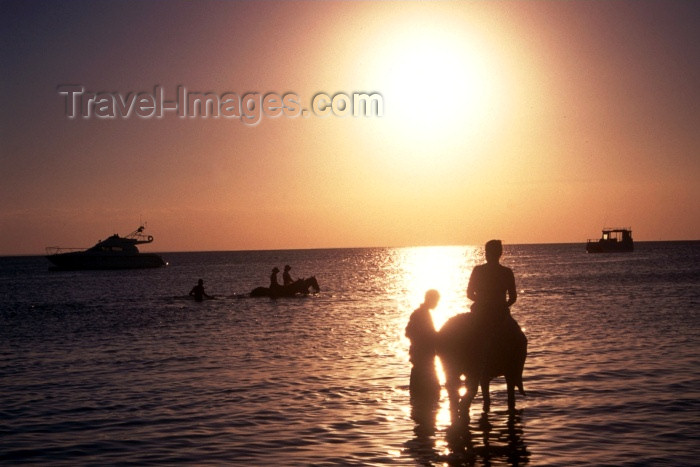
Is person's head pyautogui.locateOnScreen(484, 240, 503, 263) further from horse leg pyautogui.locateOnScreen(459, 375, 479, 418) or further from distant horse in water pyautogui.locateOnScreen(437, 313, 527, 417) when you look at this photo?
horse leg pyautogui.locateOnScreen(459, 375, 479, 418)

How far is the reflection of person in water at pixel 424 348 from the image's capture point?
13.5 m

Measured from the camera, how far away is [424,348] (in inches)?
549

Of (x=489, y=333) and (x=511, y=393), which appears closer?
(x=489, y=333)

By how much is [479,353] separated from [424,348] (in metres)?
2.08

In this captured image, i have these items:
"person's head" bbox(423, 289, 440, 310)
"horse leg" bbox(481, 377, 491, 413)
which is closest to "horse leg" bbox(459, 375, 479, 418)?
"horse leg" bbox(481, 377, 491, 413)

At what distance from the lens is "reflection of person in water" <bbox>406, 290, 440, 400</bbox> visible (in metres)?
13.5

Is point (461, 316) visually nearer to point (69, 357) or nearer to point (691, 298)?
point (69, 357)

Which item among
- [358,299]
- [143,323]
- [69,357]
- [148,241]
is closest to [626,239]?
[148,241]

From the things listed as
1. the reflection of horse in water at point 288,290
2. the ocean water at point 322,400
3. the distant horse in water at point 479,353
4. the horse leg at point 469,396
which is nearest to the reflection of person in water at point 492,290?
the distant horse in water at point 479,353

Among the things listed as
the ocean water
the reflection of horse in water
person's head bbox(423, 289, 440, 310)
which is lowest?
the ocean water

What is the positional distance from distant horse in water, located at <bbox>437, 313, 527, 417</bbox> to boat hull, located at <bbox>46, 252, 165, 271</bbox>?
12540 cm

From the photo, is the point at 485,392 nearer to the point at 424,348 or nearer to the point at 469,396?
the point at 469,396

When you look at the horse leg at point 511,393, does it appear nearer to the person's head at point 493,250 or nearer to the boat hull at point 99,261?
the person's head at point 493,250

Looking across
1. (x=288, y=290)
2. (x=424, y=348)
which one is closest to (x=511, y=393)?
(x=424, y=348)
